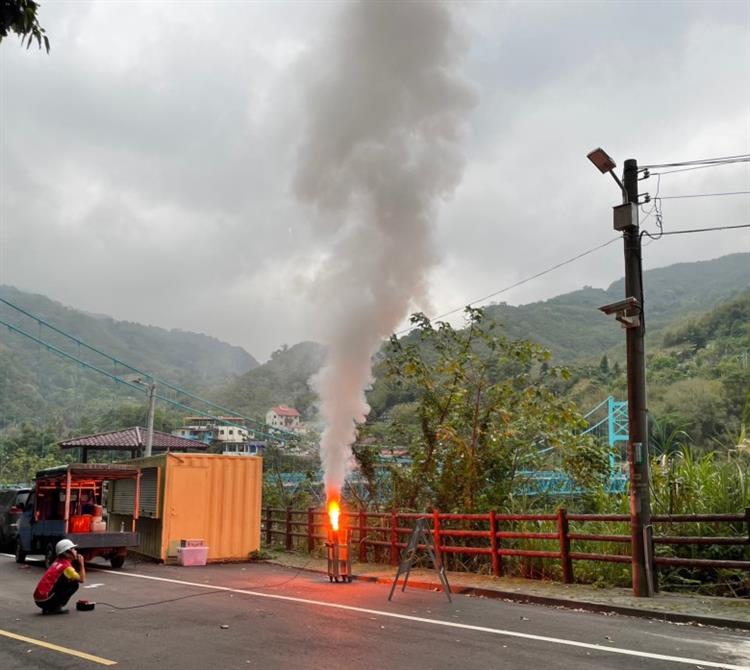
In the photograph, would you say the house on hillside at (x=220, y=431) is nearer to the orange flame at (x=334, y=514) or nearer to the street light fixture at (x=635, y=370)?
the orange flame at (x=334, y=514)

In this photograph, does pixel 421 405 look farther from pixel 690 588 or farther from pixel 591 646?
pixel 591 646

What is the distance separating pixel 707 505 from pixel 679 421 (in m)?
38.6

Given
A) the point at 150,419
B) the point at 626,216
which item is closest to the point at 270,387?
the point at 150,419

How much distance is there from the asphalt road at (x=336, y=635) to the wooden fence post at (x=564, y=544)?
5.23 ft

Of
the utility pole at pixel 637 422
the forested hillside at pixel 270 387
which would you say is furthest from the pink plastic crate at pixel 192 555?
the forested hillside at pixel 270 387

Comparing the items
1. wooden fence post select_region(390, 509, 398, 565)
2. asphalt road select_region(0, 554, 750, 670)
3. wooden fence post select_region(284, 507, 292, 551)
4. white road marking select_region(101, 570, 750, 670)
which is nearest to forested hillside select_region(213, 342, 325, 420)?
wooden fence post select_region(284, 507, 292, 551)

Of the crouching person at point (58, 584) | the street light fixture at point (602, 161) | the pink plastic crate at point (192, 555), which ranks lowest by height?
the pink plastic crate at point (192, 555)

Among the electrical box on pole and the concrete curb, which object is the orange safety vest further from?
the electrical box on pole

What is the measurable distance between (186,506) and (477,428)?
701 cm

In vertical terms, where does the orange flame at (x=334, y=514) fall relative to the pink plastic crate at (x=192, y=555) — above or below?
above

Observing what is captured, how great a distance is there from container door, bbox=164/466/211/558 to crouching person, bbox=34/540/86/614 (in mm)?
7040

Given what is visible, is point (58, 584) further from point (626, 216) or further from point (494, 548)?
point (626, 216)

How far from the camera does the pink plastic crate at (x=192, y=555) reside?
1623 centimetres

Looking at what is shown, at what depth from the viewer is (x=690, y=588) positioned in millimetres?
10867
